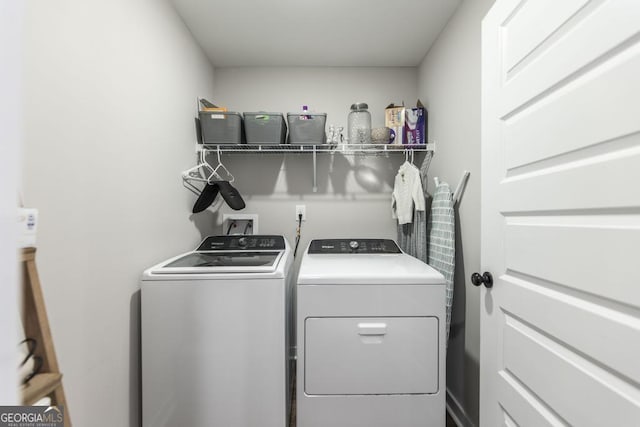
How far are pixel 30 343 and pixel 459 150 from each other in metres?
1.96

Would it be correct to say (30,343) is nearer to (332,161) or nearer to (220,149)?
(220,149)

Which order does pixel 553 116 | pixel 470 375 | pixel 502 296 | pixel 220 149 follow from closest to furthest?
pixel 553 116
pixel 502 296
pixel 470 375
pixel 220 149

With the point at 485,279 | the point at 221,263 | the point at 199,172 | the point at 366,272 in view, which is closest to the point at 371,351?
the point at 366,272

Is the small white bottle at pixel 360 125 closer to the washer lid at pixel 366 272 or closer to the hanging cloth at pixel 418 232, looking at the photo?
the hanging cloth at pixel 418 232

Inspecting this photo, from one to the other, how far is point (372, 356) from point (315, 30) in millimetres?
1950

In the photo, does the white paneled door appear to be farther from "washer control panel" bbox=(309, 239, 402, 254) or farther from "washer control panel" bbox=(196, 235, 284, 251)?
"washer control panel" bbox=(196, 235, 284, 251)

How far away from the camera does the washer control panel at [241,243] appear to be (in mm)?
1902

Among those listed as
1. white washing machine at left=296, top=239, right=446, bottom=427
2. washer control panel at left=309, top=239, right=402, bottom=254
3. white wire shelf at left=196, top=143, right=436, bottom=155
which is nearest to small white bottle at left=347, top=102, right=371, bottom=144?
white wire shelf at left=196, top=143, right=436, bottom=155

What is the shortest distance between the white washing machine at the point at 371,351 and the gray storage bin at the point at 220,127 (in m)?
1.19

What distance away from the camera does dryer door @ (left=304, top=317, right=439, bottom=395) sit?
4.11 feet

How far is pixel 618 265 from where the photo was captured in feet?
2.10

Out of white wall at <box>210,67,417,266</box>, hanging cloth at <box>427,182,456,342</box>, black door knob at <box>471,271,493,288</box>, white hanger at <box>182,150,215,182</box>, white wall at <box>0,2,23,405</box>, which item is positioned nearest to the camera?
white wall at <box>0,2,23,405</box>

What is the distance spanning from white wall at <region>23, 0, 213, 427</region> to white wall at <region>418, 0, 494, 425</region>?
1673mm

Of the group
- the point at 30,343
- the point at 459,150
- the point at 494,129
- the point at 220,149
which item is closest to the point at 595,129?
the point at 494,129
